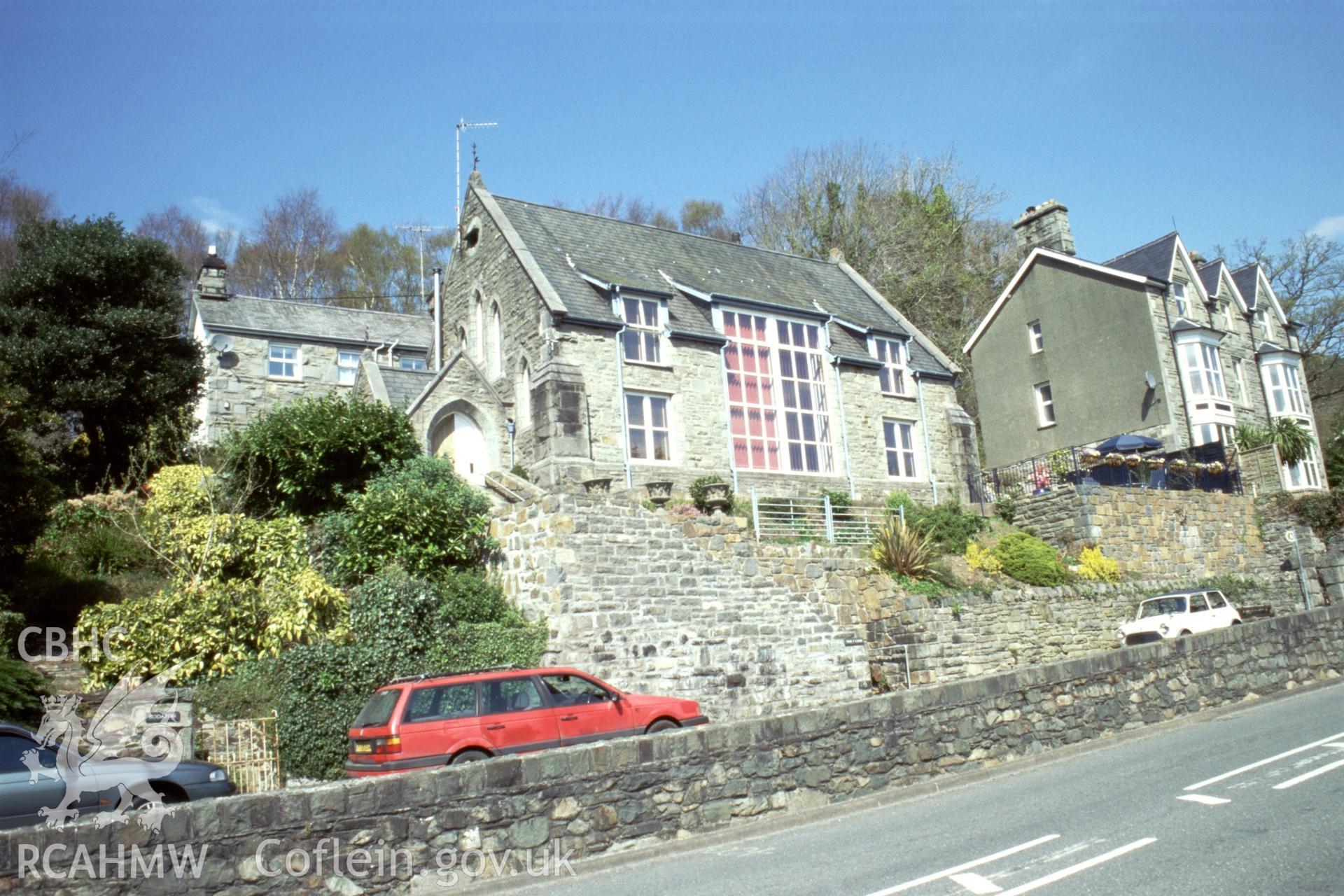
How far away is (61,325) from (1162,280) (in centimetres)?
3334

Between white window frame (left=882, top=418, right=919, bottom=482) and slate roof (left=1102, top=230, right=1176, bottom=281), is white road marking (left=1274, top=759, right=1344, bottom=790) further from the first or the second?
slate roof (left=1102, top=230, right=1176, bottom=281)

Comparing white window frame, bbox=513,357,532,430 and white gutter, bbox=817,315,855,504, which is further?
white gutter, bbox=817,315,855,504

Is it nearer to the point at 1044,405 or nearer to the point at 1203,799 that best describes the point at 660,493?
the point at 1203,799

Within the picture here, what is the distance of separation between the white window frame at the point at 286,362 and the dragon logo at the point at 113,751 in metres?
22.2

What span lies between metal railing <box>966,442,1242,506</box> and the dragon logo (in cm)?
2224

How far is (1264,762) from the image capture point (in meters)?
9.62

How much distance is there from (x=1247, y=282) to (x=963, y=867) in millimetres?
39639

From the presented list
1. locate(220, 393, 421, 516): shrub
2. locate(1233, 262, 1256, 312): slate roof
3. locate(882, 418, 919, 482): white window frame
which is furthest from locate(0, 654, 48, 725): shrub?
locate(1233, 262, 1256, 312): slate roof

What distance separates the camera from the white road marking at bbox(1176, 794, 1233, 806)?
8.20 meters

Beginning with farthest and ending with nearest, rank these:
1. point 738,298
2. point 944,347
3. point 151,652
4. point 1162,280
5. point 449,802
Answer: point 944,347
point 1162,280
point 738,298
point 151,652
point 449,802

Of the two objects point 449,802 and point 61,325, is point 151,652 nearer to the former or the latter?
point 449,802

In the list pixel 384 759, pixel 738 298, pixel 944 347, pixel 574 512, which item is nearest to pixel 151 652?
pixel 384 759

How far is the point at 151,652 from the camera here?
13344mm

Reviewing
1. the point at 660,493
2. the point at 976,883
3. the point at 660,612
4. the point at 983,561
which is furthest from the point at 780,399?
the point at 976,883
